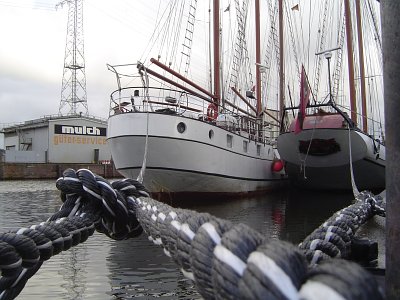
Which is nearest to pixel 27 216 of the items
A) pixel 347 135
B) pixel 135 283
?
pixel 135 283

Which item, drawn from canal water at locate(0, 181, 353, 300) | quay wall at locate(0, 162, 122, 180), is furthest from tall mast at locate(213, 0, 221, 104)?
quay wall at locate(0, 162, 122, 180)

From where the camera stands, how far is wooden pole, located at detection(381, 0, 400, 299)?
1257mm

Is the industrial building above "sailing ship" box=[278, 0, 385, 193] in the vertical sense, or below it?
above

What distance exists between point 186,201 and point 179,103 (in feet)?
10.8

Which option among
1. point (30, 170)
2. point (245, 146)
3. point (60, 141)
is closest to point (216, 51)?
point (245, 146)

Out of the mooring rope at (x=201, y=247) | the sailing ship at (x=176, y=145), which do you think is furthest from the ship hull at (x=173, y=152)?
the mooring rope at (x=201, y=247)

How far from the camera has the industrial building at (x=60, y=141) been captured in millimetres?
46406

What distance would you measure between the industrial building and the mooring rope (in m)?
45.8

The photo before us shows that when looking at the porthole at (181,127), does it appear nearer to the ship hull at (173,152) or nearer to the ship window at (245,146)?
the ship hull at (173,152)

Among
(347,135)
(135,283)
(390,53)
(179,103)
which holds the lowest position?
(135,283)

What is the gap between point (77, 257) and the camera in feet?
18.8

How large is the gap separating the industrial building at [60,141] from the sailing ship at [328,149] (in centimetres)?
3456

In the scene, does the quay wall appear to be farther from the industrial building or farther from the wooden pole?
the wooden pole

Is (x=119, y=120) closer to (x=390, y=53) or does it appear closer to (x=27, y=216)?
(x=27, y=216)
